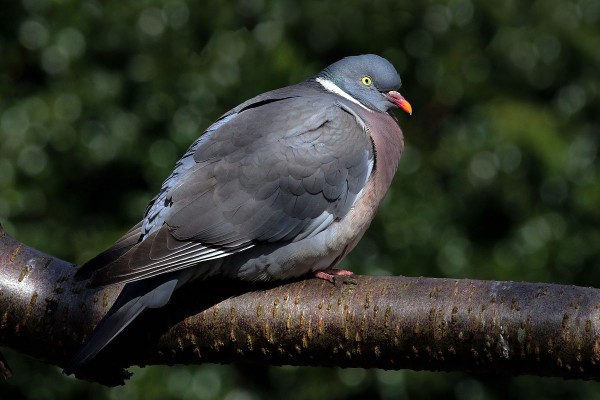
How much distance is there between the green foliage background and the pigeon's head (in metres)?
1.06

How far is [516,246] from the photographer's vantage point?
5.32m

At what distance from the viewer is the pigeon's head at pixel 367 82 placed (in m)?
4.19

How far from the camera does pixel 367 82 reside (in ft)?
13.8

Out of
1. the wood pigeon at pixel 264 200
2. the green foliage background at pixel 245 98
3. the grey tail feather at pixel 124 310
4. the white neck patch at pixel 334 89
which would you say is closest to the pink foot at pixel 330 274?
the wood pigeon at pixel 264 200

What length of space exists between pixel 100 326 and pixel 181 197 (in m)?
0.57

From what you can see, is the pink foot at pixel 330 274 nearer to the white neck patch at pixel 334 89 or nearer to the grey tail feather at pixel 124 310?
the grey tail feather at pixel 124 310

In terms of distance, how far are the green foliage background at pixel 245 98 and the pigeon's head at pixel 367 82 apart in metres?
1.06

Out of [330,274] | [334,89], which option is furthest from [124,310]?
[334,89]

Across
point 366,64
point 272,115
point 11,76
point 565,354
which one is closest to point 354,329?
point 565,354

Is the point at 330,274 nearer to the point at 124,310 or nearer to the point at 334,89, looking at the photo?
the point at 124,310

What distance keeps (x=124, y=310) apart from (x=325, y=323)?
A: 59 cm

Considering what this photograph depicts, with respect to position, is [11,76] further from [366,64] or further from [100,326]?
[100,326]

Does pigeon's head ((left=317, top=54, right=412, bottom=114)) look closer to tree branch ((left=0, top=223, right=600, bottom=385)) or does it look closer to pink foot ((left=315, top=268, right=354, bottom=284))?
pink foot ((left=315, top=268, right=354, bottom=284))

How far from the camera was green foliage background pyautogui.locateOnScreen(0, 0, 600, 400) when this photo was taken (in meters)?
5.02
